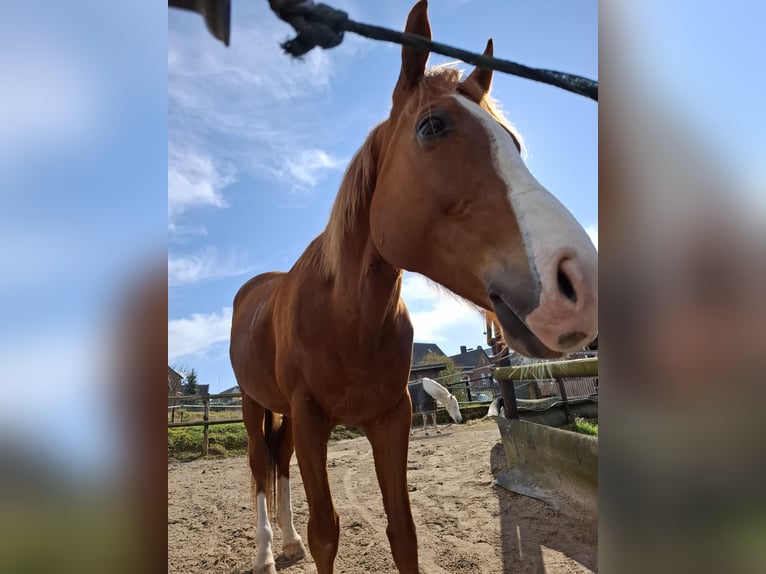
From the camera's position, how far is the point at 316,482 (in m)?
1.84

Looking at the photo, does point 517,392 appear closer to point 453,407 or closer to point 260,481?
point 453,407

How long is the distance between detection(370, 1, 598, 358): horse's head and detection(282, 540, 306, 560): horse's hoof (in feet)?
8.05

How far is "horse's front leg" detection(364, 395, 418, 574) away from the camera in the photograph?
6.18ft

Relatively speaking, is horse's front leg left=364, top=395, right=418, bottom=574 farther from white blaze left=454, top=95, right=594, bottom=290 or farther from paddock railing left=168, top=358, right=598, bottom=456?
white blaze left=454, top=95, right=594, bottom=290

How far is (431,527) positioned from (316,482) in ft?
5.35

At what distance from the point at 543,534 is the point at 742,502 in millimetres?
2856

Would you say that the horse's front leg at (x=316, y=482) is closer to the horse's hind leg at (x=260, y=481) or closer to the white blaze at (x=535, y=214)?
the horse's hind leg at (x=260, y=481)

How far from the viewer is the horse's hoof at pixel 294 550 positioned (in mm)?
2943

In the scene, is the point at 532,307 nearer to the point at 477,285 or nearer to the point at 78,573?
the point at 477,285

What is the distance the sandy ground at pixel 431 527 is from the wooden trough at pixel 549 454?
118mm

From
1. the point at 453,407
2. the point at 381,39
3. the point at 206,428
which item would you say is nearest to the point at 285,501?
the point at 381,39

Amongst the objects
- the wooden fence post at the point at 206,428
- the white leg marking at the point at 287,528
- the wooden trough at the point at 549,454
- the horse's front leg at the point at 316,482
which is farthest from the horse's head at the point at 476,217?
the wooden fence post at the point at 206,428

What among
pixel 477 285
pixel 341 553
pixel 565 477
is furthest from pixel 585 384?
pixel 477 285

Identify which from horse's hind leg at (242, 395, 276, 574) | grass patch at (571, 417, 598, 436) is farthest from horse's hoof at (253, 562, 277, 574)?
grass patch at (571, 417, 598, 436)
